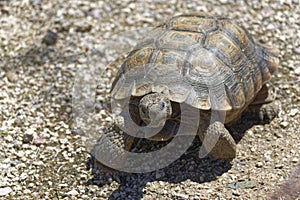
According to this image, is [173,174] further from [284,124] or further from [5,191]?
[5,191]

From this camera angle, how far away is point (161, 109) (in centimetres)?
379

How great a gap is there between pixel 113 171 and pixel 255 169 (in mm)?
1085

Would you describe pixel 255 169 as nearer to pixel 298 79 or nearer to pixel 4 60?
pixel 298 79

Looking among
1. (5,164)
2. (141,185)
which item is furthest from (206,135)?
(5,164)

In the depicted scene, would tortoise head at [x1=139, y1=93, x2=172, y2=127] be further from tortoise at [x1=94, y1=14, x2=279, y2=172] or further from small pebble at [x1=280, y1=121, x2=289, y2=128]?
small pebble at [x1=280, y1=121, x2=289, y2=128]

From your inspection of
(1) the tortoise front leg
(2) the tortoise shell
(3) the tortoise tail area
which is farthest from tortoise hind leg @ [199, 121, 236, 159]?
(3) the tortoise tail area

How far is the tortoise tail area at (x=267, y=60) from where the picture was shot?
4.61 metres

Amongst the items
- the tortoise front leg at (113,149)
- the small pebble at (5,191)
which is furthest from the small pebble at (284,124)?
the small pebble at (5,191)

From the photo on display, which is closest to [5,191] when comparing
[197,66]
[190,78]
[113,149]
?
[113,149]

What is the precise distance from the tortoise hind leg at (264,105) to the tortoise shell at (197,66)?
0.55 feet

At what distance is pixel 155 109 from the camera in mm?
3771

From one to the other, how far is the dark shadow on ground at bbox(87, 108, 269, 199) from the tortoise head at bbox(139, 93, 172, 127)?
466 mm

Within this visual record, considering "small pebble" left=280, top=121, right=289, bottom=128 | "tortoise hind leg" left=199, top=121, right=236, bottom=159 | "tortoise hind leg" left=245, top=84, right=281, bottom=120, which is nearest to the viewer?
"tortoise hind leg" left=199, top=121, right=236, bottom=159

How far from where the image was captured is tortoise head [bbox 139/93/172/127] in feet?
12.4
